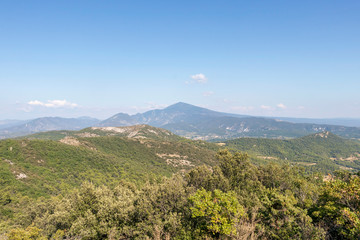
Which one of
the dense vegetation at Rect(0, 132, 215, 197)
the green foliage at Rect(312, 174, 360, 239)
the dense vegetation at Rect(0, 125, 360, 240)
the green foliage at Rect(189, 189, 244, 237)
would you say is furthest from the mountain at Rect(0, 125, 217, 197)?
the green foliage at Rect(312, 174, 360, 239)

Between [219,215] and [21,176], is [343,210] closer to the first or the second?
[219,215]

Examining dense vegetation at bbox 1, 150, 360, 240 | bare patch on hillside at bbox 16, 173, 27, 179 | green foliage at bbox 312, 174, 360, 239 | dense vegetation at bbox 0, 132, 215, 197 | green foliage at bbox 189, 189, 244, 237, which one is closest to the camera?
green foliage at bbox 312, 174, 360, 239

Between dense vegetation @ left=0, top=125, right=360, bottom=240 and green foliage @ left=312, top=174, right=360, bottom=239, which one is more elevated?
green foliage @ left=312, top=174, right=360, bottom=239

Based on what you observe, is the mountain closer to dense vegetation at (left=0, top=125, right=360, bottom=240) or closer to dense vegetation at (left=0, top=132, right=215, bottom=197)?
dense vegetation at (left=0, top=132, right=215, bottom=197)

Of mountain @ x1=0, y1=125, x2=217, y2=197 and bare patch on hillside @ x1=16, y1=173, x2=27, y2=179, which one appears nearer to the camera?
mountain @ x1=0, y1=125, x2=217, y2=197

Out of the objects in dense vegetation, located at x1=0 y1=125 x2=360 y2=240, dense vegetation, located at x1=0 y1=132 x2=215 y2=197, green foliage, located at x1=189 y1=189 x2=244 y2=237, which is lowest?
dense vegetation, located at x1=0 y1=132 x2=215 y2=197

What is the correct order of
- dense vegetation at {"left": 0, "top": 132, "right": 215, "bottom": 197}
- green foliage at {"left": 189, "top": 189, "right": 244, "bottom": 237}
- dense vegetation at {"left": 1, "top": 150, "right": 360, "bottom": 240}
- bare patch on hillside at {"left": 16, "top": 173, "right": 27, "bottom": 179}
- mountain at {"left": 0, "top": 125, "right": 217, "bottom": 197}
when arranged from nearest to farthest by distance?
green foliage at {"left": 189, "top": 189, "right": 244, "bottom": 237} < dense vegetation at {"left": 1, "top": 150, "right": 360, "bottom": 240} < dense vegetation at {"left": 0, "top": 132, "right": 215, "bottom": 197} < mountain at {"left": 0, "top": 125, "right": 217, "bottom": 197} < bare patch on hillside at {"left": 16, "top": 173, "right": 27, "bottom": 179}

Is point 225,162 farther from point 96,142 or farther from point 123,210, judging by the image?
point 96,142

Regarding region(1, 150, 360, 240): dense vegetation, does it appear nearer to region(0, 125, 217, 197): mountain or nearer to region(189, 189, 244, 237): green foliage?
region(189, 189, 244, 237): green foliage

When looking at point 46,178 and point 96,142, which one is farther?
point 96,142

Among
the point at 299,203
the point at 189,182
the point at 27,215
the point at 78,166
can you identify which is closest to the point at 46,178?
the point at 78,166

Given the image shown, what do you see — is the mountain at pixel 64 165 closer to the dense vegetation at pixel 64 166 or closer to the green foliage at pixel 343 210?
the dense vegetation at pixel 64 166

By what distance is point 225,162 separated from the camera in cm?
5128

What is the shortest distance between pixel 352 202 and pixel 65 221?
158 feet
